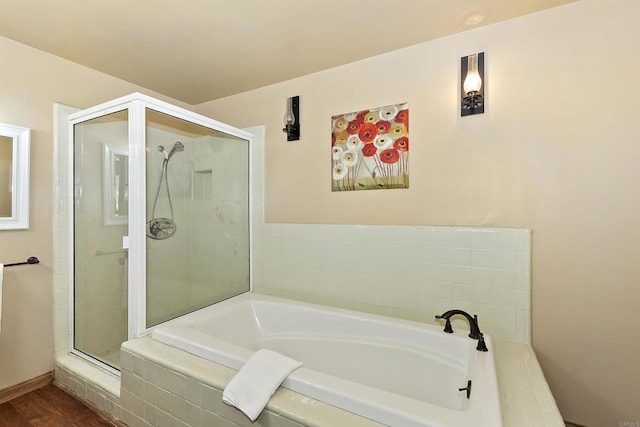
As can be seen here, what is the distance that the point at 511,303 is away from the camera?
164 cm

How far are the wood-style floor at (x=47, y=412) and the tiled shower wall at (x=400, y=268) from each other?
1.29m

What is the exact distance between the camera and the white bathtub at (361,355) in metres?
1.03

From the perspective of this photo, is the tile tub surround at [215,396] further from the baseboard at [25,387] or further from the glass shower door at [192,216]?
the baseboard at [25,387]

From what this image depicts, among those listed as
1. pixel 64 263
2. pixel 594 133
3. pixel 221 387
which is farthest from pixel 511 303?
pixel 64 263

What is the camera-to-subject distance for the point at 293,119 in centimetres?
231

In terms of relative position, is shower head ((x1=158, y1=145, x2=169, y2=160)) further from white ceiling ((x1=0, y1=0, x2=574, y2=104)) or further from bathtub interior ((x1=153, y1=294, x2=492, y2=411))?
bathtub interior ((x1=153, y1=294, x2=492, y2=411))

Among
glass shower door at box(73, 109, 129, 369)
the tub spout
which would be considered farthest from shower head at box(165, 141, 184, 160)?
the tub spout

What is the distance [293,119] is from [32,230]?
196 cm

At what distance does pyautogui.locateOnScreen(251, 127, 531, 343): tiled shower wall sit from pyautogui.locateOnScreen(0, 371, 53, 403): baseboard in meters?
1.50

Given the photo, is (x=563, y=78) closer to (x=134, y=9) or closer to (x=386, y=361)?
(x=386, y=361)

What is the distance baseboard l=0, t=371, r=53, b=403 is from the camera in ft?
5.78

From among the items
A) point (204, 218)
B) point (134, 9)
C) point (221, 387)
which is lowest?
point (221, 387)

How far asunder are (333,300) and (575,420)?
4.94ft

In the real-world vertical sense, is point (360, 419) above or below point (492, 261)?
below
